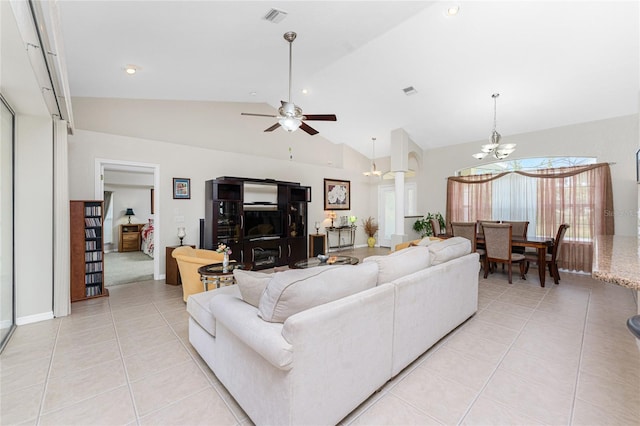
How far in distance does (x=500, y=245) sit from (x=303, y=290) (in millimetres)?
4467

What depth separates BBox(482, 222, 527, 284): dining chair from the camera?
14.8 ft

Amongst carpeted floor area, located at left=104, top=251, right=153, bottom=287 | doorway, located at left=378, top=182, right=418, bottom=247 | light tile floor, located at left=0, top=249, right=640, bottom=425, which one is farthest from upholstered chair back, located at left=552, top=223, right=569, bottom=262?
carpeted floor area, located at left=104, top=251, right=153, bottom=287

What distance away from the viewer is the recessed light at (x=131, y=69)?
3.54m

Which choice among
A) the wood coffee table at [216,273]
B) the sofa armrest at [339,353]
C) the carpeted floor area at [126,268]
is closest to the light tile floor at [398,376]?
the sofa armrest at [339,353]

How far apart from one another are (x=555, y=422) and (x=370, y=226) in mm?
6998

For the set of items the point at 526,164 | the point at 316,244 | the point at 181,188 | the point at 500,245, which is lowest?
the point at 316,244

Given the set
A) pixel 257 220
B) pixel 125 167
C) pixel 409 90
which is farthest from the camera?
pixel 257 220

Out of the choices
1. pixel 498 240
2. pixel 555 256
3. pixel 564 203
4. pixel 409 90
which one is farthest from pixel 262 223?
pixel 564 203

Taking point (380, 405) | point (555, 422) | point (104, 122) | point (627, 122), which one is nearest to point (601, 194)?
point (627, 122)

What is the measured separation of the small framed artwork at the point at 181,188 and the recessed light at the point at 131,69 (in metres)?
1.83

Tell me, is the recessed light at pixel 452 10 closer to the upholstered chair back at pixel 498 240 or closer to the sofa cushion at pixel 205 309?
the upholstered chair back at pixel 498 240

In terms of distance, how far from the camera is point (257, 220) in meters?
5.73

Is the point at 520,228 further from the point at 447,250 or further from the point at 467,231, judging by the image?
the point at 447,250

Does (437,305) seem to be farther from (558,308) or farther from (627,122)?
(627,122)
